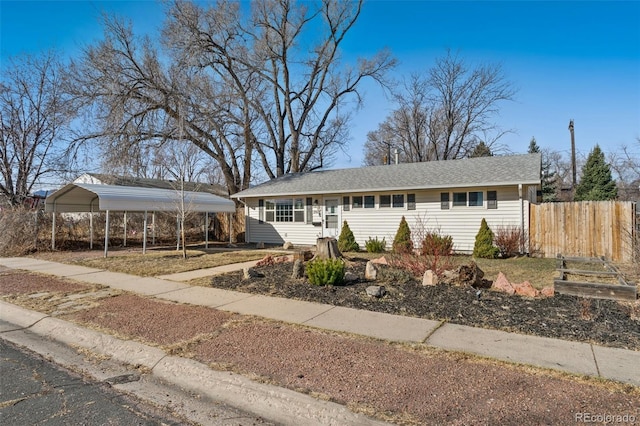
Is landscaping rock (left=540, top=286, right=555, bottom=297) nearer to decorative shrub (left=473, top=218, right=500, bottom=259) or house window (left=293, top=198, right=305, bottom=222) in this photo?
decorative shrub (left=473, top=218, right=500, bottom=259)

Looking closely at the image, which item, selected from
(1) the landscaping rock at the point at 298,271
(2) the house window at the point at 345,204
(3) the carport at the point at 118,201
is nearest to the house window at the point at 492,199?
(2) the house window at the point at 345,204

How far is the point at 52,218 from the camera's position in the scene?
1606cm

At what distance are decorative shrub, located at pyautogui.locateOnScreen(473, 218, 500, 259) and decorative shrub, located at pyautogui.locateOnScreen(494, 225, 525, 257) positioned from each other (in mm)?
228

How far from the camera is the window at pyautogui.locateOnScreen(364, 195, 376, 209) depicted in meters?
15.9

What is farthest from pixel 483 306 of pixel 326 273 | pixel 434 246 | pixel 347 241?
pixel 347 241

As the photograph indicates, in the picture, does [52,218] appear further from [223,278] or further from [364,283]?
[364,283]

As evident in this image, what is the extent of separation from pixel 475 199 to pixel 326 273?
339 inches

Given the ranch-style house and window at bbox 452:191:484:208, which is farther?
window at bbox 452:191:484:208

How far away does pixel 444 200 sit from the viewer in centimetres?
1438

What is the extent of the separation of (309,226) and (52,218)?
1135 centimetres

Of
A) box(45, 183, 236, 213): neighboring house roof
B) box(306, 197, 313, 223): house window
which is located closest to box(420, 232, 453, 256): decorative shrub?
box(306, 197, 313, 223): house window

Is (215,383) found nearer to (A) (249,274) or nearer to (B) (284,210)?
(A) (249,274)

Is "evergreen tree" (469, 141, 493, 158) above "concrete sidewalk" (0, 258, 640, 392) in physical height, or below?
above

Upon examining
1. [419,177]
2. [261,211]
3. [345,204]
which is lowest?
[261,211]
